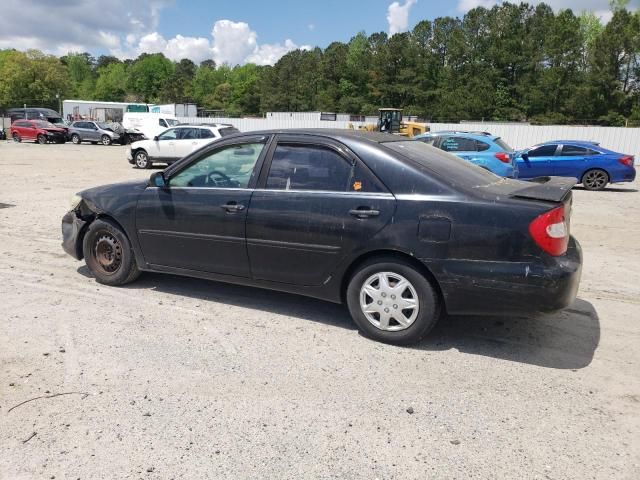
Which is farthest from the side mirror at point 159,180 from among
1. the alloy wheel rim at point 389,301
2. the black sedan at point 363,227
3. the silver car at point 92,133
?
the silver car at point 92,133

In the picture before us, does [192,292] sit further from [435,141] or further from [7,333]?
[435,141]

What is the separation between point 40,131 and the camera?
33.7 metres

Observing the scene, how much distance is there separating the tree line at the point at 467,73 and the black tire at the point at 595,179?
36.0 m

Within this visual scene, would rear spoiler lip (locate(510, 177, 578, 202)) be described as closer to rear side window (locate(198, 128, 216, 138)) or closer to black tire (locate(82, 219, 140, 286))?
black tire (locate(82, 219, 140, 286))

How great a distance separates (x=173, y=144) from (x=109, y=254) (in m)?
14.9

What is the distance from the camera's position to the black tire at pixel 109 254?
209 inches

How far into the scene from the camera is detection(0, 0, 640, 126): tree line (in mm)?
47844

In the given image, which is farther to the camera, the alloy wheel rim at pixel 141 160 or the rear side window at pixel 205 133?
the alloy wheel rim at pixel 141 160

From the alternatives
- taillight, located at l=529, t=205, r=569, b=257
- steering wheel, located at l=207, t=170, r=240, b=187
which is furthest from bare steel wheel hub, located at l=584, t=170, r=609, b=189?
steering wheel, located at l=207, t=170, r=240, b=187

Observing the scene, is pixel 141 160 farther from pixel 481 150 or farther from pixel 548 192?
pixel 548 192

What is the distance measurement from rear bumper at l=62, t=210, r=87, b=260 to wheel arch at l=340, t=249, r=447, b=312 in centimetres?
294

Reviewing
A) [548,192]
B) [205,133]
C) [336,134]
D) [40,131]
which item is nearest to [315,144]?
[336,134]

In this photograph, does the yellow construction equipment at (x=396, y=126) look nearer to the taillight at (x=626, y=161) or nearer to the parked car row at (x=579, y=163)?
the parked car row at (x=579, y=163)

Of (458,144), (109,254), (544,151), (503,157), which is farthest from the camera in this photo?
(544,151)
